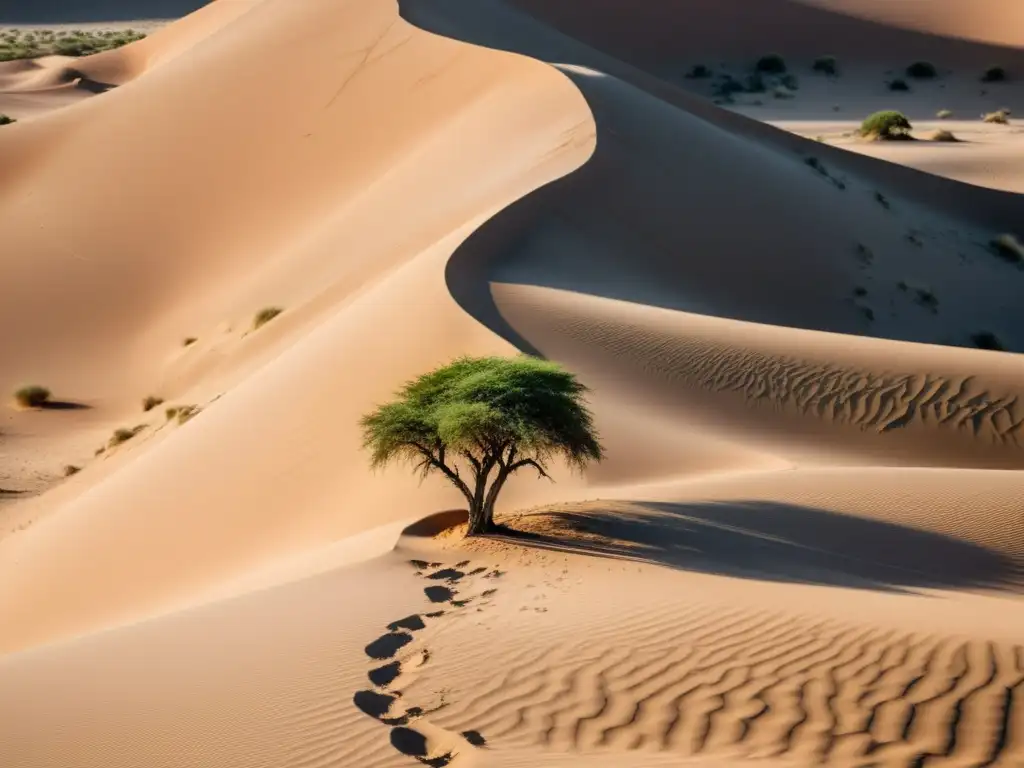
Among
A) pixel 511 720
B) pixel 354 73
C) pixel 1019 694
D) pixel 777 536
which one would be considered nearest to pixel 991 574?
pixel 777 536

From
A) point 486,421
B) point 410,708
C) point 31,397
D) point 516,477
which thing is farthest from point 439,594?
point 31,397

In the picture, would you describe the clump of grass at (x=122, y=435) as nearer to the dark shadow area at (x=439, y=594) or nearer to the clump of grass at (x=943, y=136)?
the dark shadow area at (x=439, y=594)

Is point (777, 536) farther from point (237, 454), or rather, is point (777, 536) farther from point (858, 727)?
point (237, 454)

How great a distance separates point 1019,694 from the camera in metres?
6.23

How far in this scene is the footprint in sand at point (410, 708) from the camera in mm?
6262

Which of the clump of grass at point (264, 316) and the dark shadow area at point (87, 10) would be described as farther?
the dark shadow area at point (87, 10)

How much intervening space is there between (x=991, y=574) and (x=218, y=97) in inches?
1127

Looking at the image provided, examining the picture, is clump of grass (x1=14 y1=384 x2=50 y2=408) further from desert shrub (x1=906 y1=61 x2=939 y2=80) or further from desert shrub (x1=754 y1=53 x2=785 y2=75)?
desert shrub (x1=906 y1=61 x2=939 y2=80)

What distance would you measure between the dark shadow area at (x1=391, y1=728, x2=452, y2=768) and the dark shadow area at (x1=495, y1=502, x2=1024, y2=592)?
3.48 meters


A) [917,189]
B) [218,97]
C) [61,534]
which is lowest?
[61,534]

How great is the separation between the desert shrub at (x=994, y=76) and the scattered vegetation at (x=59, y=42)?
45.0 metres

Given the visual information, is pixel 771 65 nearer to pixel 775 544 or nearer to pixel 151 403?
pixel 151 403

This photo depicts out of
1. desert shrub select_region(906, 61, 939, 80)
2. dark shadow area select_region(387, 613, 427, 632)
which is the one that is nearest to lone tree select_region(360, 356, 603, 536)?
dark shadow area select_region(387, 613, 427, 632)

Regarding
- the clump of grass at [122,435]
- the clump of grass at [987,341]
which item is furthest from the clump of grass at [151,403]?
the clump of grass at [987,341]
